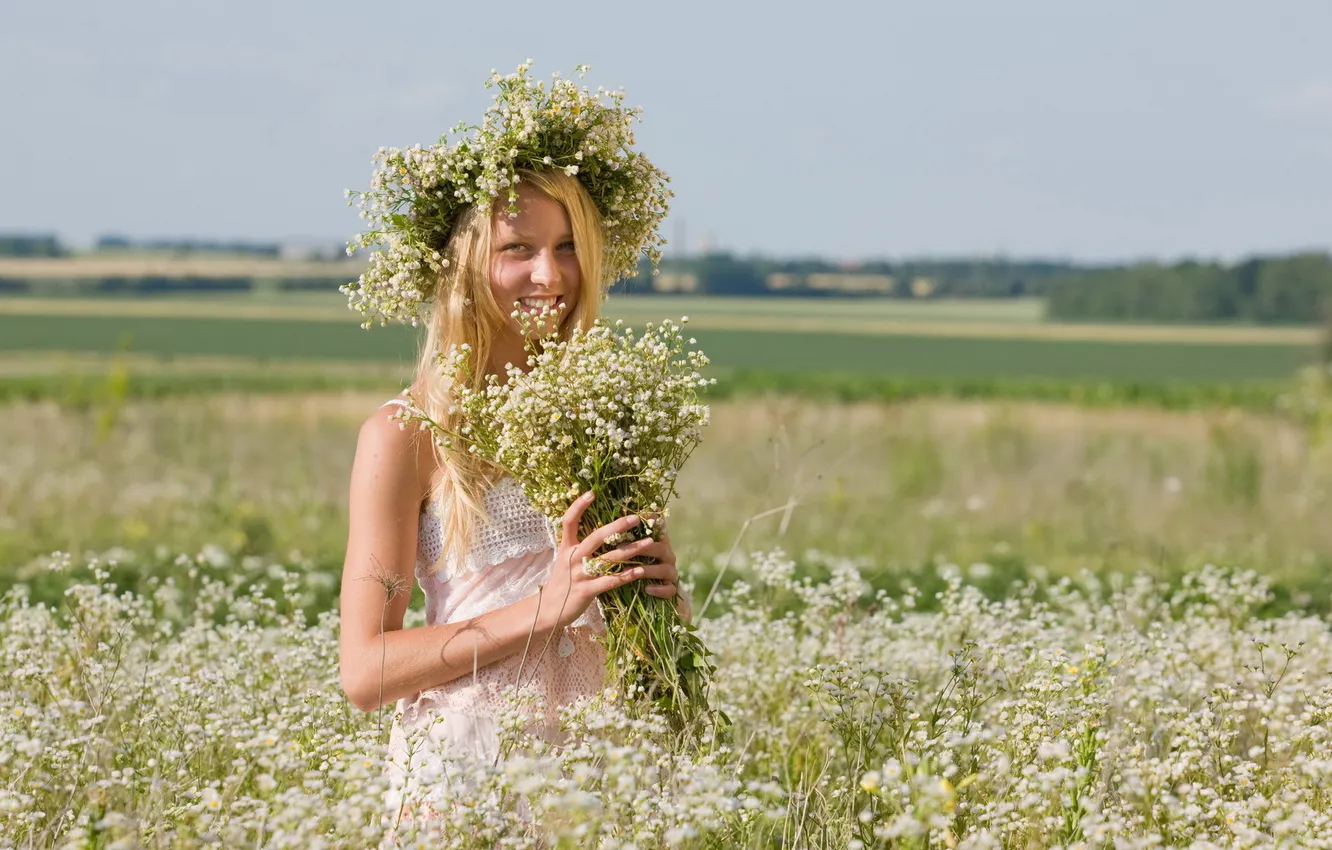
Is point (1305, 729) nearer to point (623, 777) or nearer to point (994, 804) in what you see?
point (994, 804)

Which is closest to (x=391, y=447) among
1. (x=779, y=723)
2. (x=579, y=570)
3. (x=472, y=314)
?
(x=472, y=314)

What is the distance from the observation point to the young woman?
144 inches

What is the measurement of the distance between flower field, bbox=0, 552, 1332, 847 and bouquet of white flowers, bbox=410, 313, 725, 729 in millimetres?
168

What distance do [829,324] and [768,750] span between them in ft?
264

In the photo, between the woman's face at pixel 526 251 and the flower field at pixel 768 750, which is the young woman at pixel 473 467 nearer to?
the woman's face at pixel 526 251

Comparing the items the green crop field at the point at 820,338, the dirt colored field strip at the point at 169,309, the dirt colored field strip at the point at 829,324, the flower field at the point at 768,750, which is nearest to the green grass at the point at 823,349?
the green crop field at the point at 820,338

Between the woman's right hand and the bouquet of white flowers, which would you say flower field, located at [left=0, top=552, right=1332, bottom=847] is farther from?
the woman's right hand

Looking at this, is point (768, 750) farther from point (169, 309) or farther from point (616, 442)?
point (169, 309)

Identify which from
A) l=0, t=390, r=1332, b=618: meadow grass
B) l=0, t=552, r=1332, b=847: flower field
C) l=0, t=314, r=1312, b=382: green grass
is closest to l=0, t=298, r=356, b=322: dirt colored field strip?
l=0, t=314, r=1312, b=382: green grass

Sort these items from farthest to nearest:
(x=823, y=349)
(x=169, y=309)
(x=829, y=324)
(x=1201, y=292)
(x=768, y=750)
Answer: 1. (x=169, y=309)
2. (x=829, y=324)
3. (x=1201, y=292)
4. (x=823, y=349)
5. (x=768, y=750)

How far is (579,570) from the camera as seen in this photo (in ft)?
11.5

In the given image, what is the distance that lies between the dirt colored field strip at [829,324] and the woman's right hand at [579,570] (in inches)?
2635

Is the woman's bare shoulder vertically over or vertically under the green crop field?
over

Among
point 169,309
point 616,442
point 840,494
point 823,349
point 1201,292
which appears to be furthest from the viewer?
point 169,309
